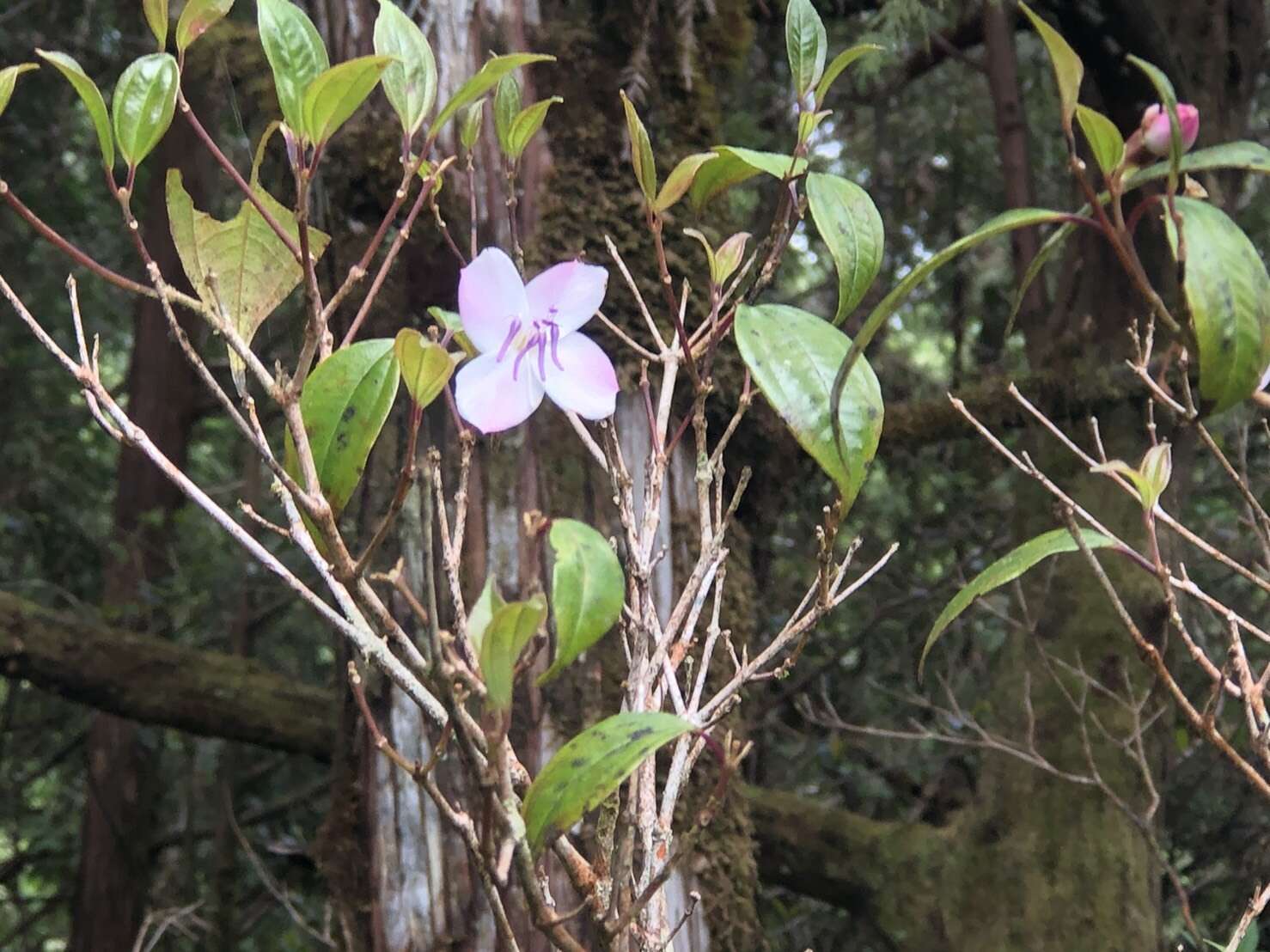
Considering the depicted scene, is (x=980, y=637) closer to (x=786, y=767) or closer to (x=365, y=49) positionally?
(x=786, y=767)

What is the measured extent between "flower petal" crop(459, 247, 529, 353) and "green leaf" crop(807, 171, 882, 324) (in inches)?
5.4

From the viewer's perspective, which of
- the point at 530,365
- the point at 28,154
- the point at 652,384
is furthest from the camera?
the point at 28,154

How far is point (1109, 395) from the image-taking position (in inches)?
69.2

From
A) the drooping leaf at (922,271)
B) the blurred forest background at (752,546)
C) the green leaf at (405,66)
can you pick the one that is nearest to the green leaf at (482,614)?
the drooping leaf at (922,271)

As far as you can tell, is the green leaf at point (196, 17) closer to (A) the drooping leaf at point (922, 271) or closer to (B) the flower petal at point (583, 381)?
(B) the flower petal at point (583, 381)

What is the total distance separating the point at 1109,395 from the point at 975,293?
1.42 meters

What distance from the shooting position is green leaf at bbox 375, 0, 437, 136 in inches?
19.8

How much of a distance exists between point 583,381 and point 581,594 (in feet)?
0.56

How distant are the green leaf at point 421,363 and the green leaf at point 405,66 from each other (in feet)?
0.42

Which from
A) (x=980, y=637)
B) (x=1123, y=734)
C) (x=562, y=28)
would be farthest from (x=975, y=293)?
(x=562, y=28)

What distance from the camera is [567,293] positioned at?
54cm

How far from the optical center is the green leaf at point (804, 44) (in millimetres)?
551

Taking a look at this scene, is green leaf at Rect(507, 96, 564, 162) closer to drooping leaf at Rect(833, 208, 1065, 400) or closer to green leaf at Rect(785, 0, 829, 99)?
green leaf at Rect(785, 0, 829, 99)

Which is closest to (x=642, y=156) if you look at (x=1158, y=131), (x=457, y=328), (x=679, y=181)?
(x=679, y=181)
